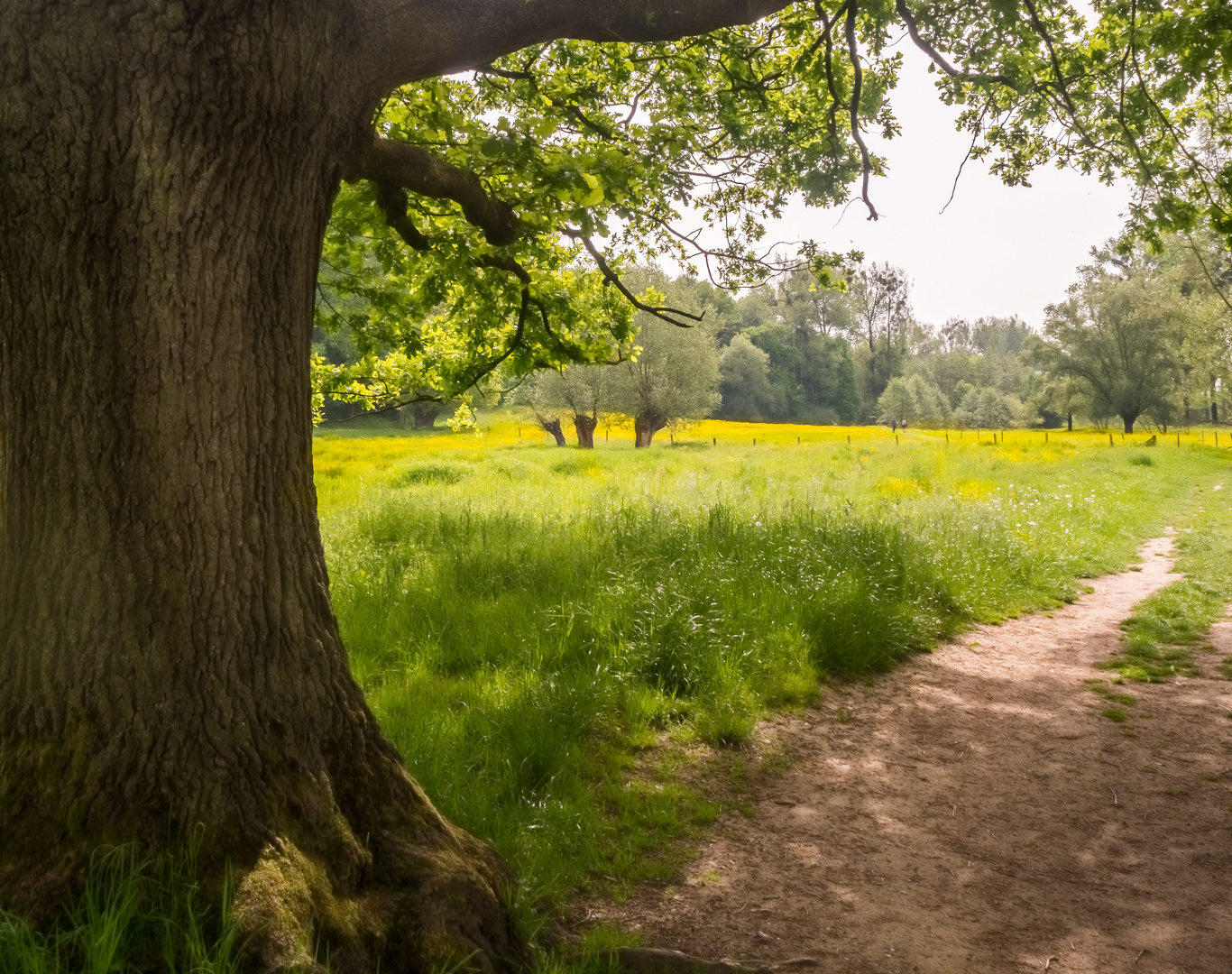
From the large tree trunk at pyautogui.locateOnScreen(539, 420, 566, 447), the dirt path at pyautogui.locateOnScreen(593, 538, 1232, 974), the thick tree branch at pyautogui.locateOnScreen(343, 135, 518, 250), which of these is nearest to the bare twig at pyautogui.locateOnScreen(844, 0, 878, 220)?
the thick tree branch at pyautogui.locateOnScreen(343, 135, 518, 250)

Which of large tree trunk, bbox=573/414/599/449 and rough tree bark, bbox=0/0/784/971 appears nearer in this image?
rough tree bark, bbox=0/0/784/971

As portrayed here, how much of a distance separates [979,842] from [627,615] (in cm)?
303

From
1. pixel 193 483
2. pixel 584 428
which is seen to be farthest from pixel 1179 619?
pixel 584 428

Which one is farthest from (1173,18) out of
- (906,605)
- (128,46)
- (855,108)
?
(128,46)

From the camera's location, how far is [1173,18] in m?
6.66

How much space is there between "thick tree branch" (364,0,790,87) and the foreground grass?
21.1ft

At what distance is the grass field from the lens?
446 cm

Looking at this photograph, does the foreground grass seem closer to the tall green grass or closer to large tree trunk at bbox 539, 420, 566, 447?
the tall green grass

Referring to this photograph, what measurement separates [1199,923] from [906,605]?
4783 millimetres

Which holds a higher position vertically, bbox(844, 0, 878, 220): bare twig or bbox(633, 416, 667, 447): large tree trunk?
bbox(844, 0, 878, 220): bare twig

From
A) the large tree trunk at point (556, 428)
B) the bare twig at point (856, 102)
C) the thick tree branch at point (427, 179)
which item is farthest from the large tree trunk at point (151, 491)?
the large tree trunk at point (556, 428)

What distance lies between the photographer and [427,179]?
5.22 metres

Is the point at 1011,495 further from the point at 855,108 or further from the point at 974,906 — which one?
the point at 974,906

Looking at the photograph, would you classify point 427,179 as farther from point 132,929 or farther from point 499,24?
point 132,929
